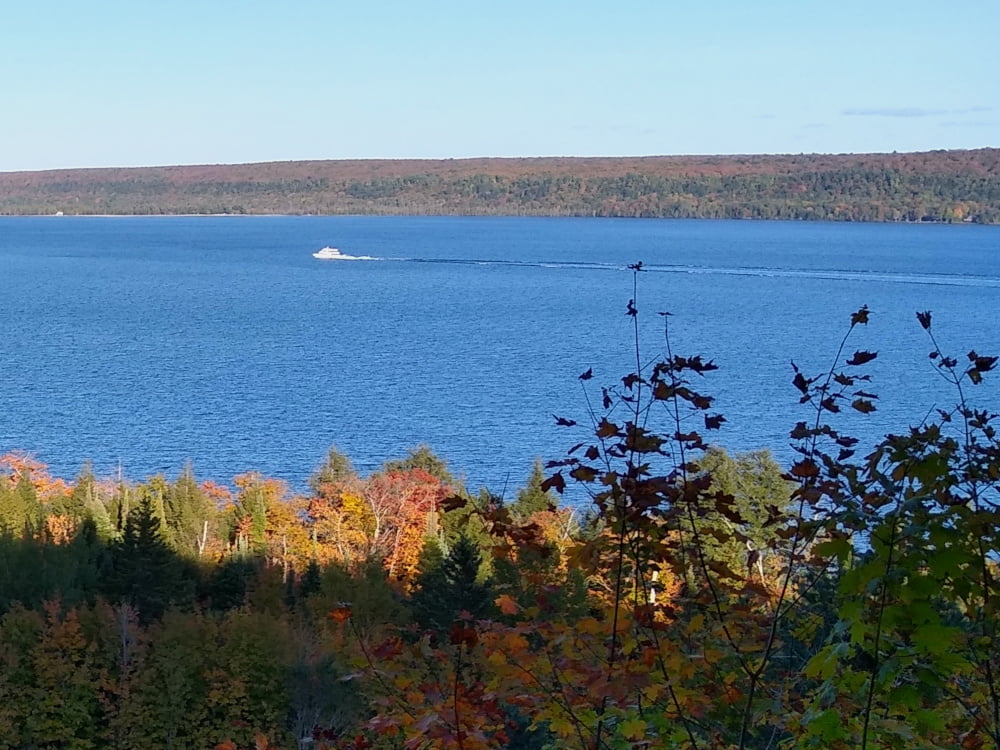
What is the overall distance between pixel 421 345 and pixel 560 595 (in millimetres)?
52620

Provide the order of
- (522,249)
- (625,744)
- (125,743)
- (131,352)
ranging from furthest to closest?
(522,249)
(131,352)
(125,743)
(625,744)

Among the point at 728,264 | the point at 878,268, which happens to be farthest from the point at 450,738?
the point at 728,264

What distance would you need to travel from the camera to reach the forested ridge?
2803mm

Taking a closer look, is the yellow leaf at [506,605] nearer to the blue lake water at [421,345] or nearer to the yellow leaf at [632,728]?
the yellow leaf at [632,728]

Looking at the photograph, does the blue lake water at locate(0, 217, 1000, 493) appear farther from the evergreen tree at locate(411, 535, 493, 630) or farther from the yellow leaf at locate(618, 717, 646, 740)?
the yellow leaf at locate(618, 717, 646, 740)

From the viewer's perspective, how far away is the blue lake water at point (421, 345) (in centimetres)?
3631

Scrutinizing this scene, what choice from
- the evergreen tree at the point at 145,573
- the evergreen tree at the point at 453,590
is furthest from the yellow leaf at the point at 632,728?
the evergreen tree at the point at 145,573

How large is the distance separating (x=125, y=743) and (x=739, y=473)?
15109 mm

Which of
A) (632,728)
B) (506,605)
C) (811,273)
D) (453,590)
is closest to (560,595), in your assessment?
(506,605)

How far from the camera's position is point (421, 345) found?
57.6 meters

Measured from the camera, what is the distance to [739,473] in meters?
27.5

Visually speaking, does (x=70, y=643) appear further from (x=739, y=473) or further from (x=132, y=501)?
(x=739, y=473)

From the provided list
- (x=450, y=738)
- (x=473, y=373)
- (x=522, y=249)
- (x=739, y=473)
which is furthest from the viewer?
(x=522, y=249)

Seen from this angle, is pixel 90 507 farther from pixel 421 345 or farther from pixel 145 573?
pixel 421 345
